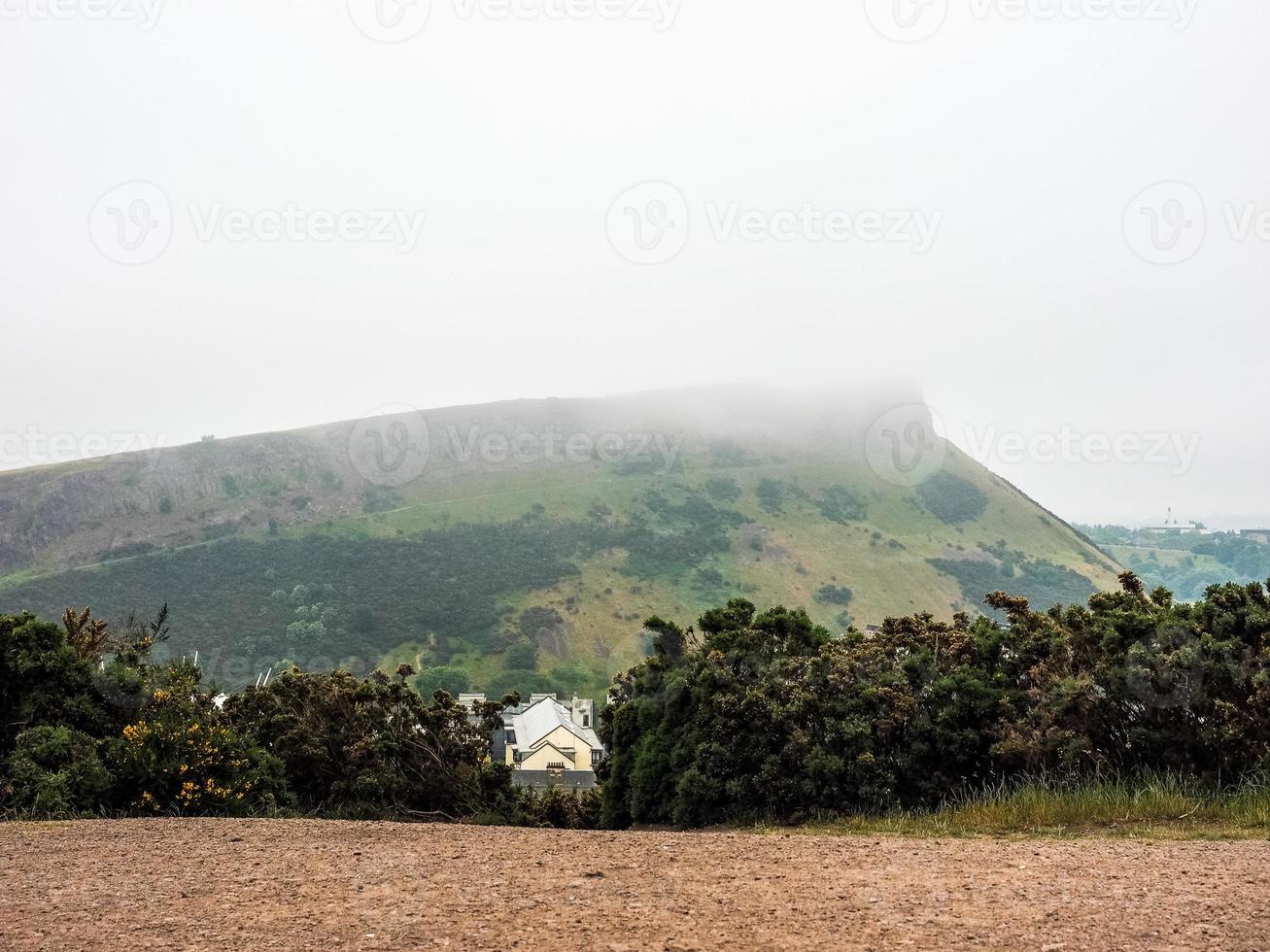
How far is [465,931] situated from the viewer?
487 cm

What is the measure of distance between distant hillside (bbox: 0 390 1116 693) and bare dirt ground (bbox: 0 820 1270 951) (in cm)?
5491

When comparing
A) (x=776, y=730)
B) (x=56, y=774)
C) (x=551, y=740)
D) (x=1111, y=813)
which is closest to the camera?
(x=1111, y=813)

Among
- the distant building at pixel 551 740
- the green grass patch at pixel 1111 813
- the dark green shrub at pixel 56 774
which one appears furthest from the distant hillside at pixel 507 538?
the green grass patch at pixel 1111 813

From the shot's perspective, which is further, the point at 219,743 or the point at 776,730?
the point at 776,730

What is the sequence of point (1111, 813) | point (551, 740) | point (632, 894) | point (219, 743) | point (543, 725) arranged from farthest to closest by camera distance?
1. point (543, 725)
2. point (551, 740)
3. point (219, 743)
4. point (1111, 813)
5. point (632, 894)

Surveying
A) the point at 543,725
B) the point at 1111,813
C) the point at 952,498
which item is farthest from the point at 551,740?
the point at 952,498

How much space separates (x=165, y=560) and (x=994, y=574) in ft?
254

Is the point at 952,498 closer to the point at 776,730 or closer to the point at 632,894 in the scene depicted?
the point at 776,730

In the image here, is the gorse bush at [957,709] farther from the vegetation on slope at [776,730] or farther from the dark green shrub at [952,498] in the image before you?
the dark green shrub at [952,498]

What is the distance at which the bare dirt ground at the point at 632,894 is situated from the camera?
4.77 meters

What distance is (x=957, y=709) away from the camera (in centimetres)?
977

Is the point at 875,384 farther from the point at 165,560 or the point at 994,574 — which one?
the point at 165,560

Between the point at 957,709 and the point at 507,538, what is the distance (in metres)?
87.2

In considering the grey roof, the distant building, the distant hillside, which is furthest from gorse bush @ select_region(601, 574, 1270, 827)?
the distant hillside
